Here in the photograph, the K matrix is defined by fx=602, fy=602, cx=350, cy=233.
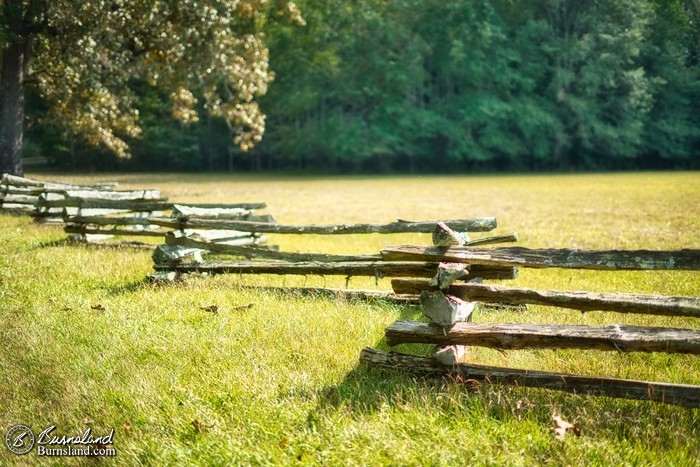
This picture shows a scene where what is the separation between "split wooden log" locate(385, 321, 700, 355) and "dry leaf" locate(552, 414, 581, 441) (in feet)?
1.62

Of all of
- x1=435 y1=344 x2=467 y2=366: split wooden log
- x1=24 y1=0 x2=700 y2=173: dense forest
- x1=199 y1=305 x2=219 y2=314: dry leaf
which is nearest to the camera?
x1=435 y1=344 x2=467 y2=366: split wooden log

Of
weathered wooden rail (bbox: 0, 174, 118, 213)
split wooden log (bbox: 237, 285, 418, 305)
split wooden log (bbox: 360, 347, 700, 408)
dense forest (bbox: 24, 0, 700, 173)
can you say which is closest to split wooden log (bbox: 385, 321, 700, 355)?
split wooden log (bbox: 360, 347, 700, 408)

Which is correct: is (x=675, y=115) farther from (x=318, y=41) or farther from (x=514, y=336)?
(x=514, y=336)

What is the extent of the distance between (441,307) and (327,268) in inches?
95.6

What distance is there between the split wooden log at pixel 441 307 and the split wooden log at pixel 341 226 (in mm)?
1577

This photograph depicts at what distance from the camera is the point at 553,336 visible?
373cm

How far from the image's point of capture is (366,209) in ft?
59.8

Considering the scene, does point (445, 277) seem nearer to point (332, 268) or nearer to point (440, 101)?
point (332, 268)

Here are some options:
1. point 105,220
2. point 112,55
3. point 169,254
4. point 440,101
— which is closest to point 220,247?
point 169,254

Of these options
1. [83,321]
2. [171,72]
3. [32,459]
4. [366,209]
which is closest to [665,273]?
[83,321]

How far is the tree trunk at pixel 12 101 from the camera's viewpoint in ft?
58.5

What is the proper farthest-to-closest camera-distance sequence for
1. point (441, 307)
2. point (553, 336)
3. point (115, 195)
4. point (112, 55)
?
point (112, 55)
point (115, 195)
point (441, 307)
point (553, 336)

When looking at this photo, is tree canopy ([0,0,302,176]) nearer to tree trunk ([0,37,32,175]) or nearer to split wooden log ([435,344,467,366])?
tree trunk ([0,37,32,175])

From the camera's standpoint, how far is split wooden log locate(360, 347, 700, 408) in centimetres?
354
